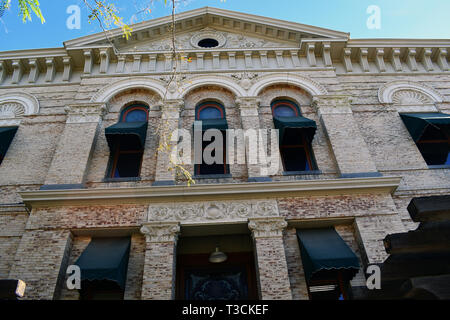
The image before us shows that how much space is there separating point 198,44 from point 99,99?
16.2ft

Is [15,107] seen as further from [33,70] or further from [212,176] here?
[212,176]

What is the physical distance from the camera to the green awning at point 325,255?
25.8 feet

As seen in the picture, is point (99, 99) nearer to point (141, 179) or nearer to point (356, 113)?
point (141, 179)

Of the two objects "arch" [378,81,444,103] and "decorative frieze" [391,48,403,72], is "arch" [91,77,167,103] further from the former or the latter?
"decorative frieze" [391,48,403,72]

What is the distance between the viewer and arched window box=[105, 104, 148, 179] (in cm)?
1064

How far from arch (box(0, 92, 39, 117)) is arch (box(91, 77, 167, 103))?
2.31m

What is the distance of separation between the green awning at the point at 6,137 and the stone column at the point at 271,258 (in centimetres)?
845

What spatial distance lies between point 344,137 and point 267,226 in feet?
13.9

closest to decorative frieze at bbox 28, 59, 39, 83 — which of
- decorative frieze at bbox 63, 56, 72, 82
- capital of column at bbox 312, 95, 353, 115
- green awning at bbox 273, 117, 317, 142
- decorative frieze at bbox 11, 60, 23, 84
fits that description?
decorative frieze at bbox 11, 60, 23, 84

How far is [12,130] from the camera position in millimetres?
11562

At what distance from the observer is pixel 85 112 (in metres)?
11.7

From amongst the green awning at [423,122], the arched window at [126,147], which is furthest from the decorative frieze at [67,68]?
the green awning at [423,122]

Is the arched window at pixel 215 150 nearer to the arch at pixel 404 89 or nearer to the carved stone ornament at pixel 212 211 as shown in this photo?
the carved stone ornament at pixel 212 211
